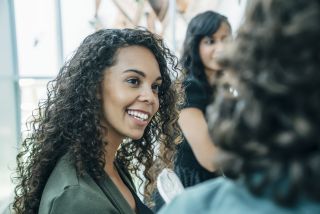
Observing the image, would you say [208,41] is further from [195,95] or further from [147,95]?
[147,95]

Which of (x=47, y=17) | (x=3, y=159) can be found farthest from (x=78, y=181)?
(x=47, y=17)

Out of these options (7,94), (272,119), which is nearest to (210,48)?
(7,94)

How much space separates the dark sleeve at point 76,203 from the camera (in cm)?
103

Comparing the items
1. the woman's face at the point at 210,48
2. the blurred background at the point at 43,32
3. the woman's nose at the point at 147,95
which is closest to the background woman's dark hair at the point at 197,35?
the woman's face at the point at 210,48

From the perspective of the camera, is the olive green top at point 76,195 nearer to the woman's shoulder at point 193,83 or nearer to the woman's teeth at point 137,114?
the woman's teeth at point 137,114

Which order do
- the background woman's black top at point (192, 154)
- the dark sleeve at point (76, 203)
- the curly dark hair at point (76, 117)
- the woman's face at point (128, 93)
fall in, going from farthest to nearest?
the background woman's black top at point (192, 154)
the woman's face at point (128, 93)
the curly dark hair at point (76, 117)
the dark sleeve at point (76, 203)

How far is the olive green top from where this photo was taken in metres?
1.04

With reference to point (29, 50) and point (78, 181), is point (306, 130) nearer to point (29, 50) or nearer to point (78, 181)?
point (78, 181)

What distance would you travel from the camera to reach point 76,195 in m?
1.05

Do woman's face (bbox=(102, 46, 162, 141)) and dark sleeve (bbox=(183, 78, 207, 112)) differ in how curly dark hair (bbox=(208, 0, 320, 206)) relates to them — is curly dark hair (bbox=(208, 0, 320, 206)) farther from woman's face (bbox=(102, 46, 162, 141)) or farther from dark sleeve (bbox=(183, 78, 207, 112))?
dark sleeve (bbox=(183, 78, 207, 112))

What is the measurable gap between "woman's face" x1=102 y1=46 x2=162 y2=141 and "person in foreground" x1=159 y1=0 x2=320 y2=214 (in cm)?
80

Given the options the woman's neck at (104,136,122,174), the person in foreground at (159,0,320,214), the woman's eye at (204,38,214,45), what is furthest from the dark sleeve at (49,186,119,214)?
the woman's eye at (204,38,214,45)

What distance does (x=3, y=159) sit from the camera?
2.44 m

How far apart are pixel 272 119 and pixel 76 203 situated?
2.16 ft
